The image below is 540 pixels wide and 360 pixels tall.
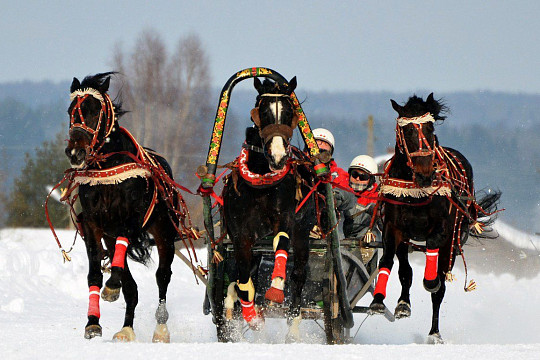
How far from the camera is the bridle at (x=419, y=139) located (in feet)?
27.4

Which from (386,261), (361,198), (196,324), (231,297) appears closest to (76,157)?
(231,297)

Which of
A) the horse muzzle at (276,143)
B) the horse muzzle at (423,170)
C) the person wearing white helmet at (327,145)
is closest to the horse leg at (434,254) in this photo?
the horse muzzle at (423,170)

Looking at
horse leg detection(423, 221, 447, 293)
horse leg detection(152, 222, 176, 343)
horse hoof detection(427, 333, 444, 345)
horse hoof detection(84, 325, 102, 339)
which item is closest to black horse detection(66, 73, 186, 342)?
horse hoof detection(84, 325, 102, 339)

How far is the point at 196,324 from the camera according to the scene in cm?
1173

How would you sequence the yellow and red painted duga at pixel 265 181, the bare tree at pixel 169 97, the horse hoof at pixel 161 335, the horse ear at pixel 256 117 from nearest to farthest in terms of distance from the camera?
1. the yellow and red painted duga at pixel 265 181
2. the horse ear at pixel 256 117
3. the horse hoof at pixel 161 335
4. the bare tree at pixel 169 97

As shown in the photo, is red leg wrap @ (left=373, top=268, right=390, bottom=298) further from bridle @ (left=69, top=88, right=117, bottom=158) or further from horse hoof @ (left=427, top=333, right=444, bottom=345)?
bridle @ (left=69, top=88, right=117, bottom=158)

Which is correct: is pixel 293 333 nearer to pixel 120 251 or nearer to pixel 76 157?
pixel 120 251

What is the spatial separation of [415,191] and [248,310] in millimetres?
1843

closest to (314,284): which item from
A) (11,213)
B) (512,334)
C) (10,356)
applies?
(10,356)

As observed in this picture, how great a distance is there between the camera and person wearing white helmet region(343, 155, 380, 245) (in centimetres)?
994

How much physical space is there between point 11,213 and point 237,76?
23.8m

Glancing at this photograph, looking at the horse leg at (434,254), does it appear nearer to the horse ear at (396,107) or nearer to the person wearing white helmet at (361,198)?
the person wearing white helmet at (361,198)

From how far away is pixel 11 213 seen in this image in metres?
31.0

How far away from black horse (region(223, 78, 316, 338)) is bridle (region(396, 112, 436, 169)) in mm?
937
